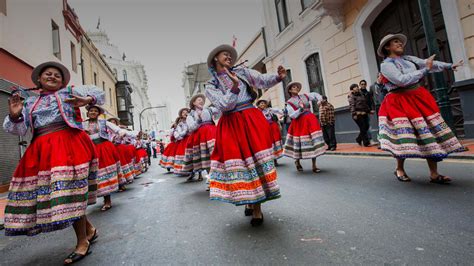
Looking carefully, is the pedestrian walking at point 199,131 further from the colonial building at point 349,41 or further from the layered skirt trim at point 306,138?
the colonial building at point 349,41

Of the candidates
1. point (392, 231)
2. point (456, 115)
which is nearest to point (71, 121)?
point (392, 231)

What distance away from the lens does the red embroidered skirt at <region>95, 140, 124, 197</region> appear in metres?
4.74

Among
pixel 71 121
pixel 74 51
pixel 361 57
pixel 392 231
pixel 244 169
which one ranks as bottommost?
pixel 392 231

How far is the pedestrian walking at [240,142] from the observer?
8.89 ft

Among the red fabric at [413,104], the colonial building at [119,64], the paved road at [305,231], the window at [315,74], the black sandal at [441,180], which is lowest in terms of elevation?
the paved road at [305,231]

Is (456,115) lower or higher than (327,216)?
higher

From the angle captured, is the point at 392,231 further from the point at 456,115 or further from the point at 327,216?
the point at 456,115

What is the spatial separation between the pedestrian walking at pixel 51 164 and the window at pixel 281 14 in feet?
45.0

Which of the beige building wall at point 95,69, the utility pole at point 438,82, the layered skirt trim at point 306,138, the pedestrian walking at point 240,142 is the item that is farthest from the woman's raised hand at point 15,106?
the beige building wall at point 95,69

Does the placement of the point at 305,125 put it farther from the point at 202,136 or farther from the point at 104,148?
the point at 104,148

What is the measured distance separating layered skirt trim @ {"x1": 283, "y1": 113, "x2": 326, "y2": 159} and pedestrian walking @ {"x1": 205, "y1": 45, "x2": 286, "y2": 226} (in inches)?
118

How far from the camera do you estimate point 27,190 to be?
2400mm

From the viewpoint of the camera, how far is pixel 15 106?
251cm

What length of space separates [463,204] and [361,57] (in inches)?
328
